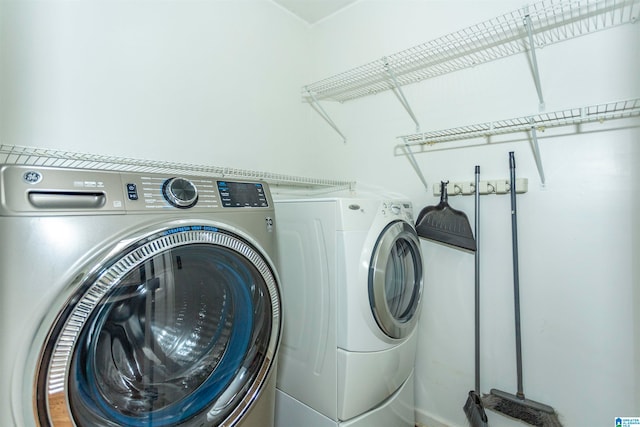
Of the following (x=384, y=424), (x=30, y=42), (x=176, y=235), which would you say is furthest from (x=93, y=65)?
(x=384, y=424)

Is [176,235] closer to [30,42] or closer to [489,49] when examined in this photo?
[30,42]

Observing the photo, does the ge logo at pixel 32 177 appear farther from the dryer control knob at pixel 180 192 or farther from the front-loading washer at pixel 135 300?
the dryer control knob at pixel 180 192

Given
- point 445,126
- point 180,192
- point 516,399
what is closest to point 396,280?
point 516,399

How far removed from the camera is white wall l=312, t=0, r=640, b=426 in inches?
54.4

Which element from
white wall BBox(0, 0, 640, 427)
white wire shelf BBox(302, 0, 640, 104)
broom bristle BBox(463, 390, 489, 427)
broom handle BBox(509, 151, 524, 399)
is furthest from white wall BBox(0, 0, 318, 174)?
broom bristle BBox(463, 390, 489, 427)

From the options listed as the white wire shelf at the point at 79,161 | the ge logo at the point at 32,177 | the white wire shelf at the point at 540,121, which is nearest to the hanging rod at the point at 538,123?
the white wire shelf at the point at 540,121

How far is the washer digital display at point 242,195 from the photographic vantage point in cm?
103

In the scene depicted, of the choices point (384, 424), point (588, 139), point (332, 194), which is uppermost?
point (588, 139)

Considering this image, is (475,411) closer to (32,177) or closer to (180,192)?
(180,192)

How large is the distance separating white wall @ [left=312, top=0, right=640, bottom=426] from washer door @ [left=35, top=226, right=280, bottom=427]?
121cm

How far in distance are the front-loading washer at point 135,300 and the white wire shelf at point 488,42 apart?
1346 millimetres

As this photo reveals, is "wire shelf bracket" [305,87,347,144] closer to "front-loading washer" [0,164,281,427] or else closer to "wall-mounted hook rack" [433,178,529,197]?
"wall-mounted hook rack" [433,178,529,197]

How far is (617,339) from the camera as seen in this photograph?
139cm

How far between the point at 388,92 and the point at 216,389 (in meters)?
1.91
